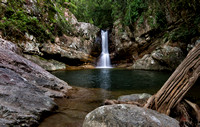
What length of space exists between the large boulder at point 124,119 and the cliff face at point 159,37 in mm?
7418

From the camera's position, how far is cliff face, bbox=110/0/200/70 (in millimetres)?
9250

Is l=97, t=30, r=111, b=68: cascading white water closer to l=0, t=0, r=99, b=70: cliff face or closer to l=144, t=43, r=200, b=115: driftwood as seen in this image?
l=0, t=0, r=99, b=70: cliff face

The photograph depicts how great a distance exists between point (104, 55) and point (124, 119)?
717 inches

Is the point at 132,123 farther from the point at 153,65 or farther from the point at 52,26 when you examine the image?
the point at 52,26

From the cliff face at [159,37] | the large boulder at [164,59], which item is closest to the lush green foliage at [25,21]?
the cliff face at [159,37]

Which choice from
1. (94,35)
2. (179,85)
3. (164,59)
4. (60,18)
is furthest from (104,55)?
(179,85)

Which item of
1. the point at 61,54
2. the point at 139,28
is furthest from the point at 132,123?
the point at 139,28

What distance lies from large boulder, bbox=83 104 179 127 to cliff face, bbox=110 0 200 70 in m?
7.42

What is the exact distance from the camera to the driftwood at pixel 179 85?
2.14 metres

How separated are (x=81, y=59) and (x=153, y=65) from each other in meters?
9.71

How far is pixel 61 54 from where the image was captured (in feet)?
46.5

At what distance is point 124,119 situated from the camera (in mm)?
1726

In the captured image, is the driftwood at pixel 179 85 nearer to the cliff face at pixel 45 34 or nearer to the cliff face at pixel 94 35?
the cliff face at pixel 94 35

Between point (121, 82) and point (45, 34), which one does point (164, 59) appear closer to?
point (121, 82)
